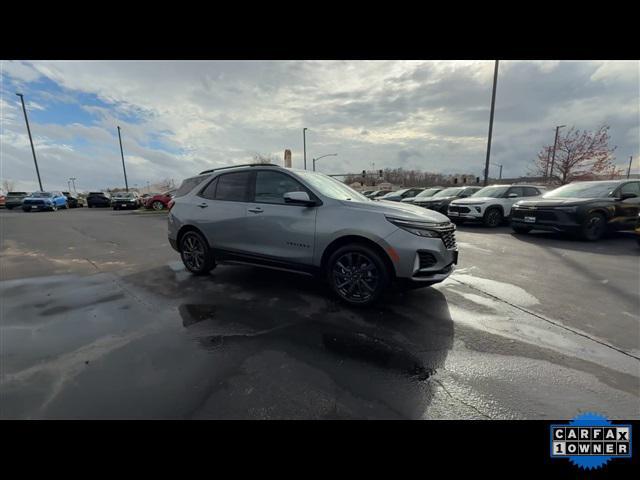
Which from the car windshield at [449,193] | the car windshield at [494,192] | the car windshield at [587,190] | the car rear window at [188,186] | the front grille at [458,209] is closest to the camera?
the car rear window at [188,186]

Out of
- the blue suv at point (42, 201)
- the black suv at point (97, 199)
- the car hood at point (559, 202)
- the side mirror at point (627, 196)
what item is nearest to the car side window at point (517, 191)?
the car hood at point (559, 202)

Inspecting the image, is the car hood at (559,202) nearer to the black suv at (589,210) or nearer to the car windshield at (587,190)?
the black suv at (589,210)

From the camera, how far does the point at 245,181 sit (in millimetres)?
4426

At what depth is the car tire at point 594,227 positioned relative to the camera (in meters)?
7.58

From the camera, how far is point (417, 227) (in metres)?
3.38

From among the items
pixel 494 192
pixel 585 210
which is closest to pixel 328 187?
pixel 585 210

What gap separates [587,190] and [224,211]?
1036 cm

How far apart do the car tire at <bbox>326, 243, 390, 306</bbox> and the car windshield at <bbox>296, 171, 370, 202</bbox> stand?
836 mm

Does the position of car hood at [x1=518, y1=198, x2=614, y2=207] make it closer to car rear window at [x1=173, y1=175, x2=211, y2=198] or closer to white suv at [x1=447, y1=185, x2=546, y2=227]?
white suv at [x1=447, y1=185, x2=546, y2=227]

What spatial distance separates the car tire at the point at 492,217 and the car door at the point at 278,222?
381 inches

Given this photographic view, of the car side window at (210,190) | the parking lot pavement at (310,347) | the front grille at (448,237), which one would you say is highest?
the car side window at (210,190)

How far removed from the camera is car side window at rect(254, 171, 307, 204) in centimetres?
404
